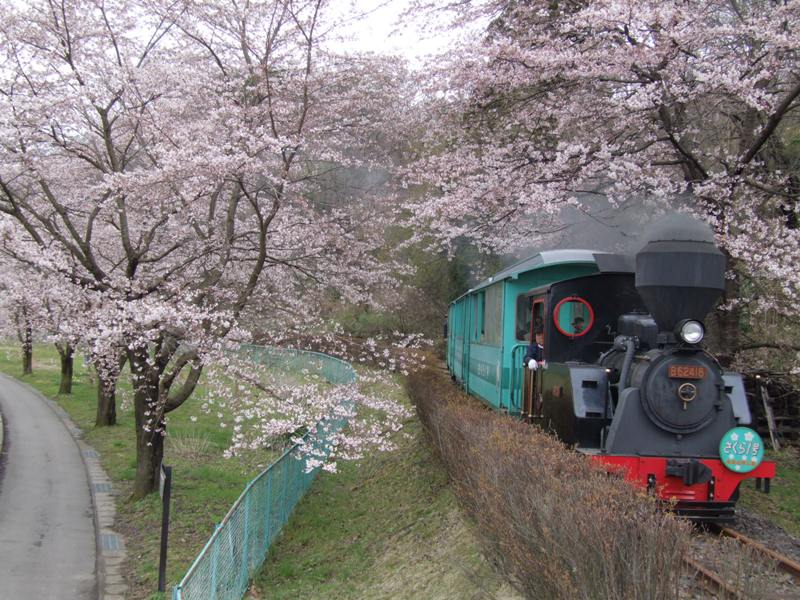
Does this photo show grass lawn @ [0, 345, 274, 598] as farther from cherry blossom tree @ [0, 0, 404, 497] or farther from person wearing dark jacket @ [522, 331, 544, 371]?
person wearing dark jacket @ [522, 331, 544, 371]

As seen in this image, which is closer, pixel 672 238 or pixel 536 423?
pixel 672 238

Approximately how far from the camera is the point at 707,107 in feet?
40.4

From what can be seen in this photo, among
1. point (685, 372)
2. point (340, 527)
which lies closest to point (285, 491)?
point (340, 527)

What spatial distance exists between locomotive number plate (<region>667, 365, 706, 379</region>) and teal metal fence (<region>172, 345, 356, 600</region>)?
4259mm

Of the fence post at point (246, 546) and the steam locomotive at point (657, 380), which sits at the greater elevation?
the steam locomotive at point (657, 380)

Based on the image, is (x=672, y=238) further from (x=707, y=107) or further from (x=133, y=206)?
(x=133, y=206)

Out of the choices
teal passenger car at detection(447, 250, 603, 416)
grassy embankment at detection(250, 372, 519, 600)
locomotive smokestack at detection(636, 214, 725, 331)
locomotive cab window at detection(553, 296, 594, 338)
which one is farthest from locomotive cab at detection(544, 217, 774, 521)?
grassy embankment at detection(250, 372, 519, 600)

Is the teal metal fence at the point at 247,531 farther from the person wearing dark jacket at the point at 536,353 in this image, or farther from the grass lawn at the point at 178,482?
the person wearing dark jacket at the point at 536,353

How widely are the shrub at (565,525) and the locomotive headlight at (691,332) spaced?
1.56 m

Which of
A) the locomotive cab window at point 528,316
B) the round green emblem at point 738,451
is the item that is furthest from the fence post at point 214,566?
the round green emblem at point 738,451

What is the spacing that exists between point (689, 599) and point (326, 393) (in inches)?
276

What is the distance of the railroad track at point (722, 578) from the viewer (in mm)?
3564

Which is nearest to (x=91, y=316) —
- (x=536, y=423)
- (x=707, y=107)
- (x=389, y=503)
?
(x=389, y=503)

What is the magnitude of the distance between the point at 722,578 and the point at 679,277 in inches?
135
